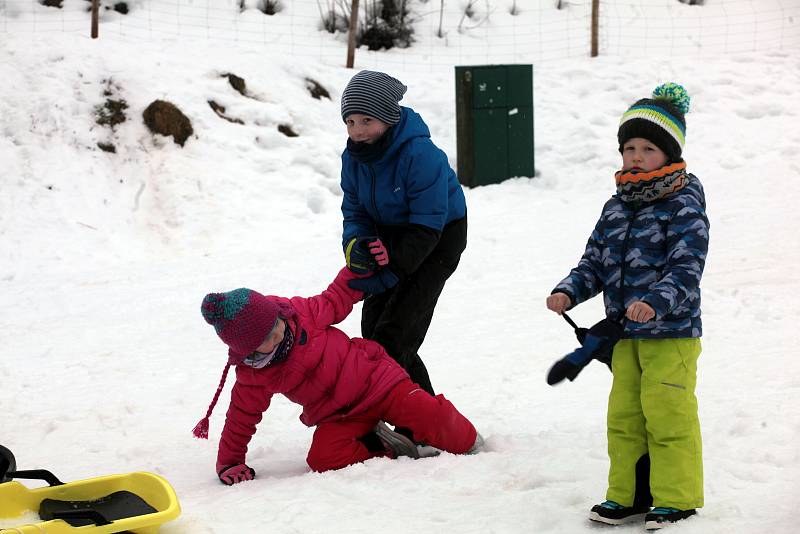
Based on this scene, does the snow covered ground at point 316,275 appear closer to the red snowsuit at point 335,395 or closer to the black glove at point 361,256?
the red snowsuit at point 335,395

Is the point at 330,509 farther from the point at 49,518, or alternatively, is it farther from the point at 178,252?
the point at 178,252

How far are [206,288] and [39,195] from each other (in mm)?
2394

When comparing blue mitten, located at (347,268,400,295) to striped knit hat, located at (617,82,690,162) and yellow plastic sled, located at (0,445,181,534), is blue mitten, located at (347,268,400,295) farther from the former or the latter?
striped knit hat, located at (617,82,690,162)

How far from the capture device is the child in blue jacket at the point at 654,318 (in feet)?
9.17

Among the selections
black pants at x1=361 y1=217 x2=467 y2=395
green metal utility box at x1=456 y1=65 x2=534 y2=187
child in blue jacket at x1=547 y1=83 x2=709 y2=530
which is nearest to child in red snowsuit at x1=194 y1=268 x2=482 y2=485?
black pants at x1=361 y1=217 x2=467 y2=395

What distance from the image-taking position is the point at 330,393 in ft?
12.0

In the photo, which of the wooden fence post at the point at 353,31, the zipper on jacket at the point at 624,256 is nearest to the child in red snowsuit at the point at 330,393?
the zipper on jacket at the point at 624,256

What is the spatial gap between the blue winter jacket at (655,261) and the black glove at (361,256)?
0.95m

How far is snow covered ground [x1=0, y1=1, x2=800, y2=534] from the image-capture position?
3312 millimetres

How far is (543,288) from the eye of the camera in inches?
254

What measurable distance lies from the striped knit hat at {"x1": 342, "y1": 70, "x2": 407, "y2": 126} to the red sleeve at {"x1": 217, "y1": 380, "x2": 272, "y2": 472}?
1.11 m

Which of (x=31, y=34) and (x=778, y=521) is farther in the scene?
(x=31, y=34)

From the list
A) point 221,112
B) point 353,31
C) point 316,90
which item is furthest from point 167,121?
point 353,31

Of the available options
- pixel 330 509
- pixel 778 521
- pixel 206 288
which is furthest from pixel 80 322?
pixel 778 521
